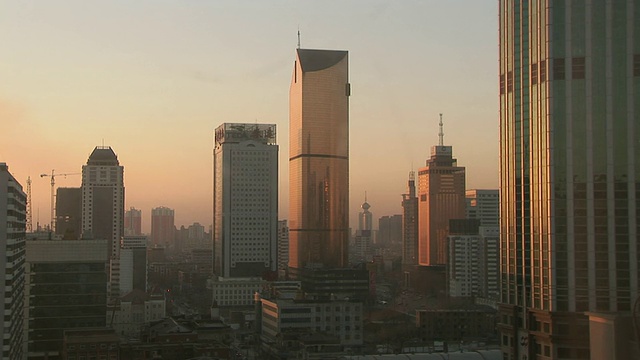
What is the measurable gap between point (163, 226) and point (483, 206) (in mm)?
47076

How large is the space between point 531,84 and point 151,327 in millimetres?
12011

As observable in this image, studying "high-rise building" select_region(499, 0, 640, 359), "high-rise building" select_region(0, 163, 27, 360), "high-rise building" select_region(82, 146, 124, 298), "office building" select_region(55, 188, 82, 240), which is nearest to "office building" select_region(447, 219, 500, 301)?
"high-rise building" select_region(82, 146, 124, 298)

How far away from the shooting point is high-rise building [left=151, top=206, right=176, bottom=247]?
9012 cm

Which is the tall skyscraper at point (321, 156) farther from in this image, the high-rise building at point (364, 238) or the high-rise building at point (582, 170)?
the high-rise building at point (582, 170)

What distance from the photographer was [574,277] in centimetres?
1422

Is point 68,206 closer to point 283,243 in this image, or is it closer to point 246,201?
point 246,201

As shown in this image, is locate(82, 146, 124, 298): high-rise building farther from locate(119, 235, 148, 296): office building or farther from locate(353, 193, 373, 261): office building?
locate(353, 193, 373, 261): office building

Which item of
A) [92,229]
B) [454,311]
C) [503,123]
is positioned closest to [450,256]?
[454,311]

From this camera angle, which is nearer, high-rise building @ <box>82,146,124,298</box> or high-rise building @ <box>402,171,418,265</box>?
high-rise building @ <box>82,146,124,298</box>

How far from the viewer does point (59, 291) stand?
21.4 metres

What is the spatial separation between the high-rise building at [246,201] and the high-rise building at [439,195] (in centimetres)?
958

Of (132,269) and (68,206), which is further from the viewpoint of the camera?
(68,206)

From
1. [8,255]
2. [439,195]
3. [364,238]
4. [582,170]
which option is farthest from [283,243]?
[582,170]

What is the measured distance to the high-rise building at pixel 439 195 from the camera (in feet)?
174
